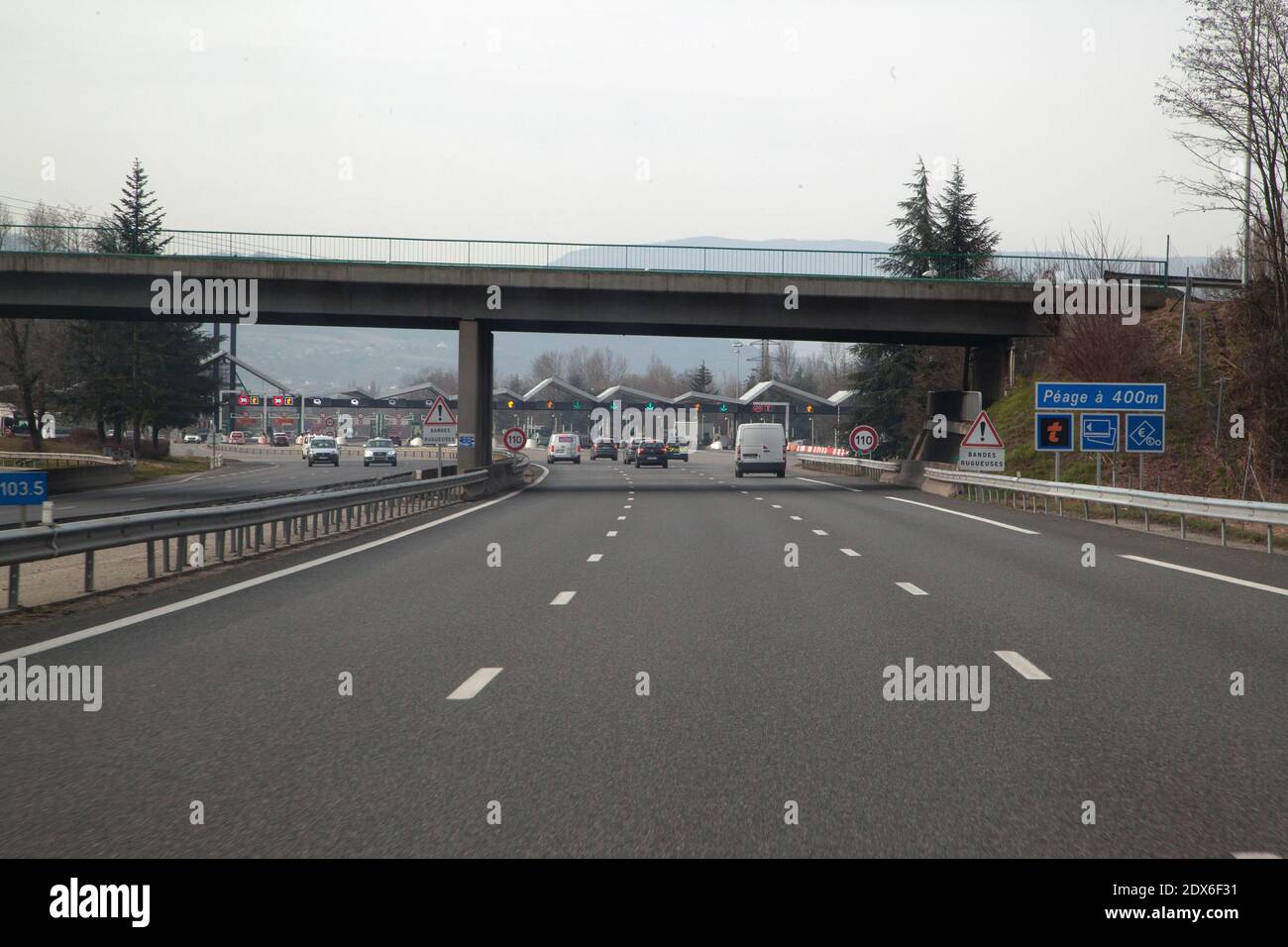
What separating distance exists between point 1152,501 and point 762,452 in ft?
118

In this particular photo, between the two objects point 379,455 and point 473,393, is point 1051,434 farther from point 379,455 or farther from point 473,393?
point 379,455

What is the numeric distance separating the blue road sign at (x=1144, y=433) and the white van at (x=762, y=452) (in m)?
31.5

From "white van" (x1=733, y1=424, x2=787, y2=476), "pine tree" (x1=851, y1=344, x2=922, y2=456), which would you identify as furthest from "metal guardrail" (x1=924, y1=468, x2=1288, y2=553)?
"pine tree" (x1=851, y1=344, x2=922, y2=456)

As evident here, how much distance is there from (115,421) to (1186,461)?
64746 mm

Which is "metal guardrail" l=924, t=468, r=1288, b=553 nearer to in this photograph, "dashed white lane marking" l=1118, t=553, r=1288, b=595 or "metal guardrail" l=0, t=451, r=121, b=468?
"dashed white lane marking" l=1118, t=553, r=1288, b=595

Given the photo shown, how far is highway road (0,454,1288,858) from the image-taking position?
234 inches

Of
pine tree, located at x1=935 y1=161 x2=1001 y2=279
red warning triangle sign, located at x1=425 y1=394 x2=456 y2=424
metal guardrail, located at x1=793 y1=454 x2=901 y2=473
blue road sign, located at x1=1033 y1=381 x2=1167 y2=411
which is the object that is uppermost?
pine tree, located at x1=935 y1=161 x2=1001 y2=279

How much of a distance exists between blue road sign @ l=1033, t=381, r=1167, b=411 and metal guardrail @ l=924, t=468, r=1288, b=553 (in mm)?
1863

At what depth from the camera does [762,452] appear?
A: 61.2 m

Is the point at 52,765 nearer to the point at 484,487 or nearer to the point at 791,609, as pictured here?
the point at 791,609

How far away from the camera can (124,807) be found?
630 centimetres

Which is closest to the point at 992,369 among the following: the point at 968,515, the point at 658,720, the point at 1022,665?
the point at 968,515

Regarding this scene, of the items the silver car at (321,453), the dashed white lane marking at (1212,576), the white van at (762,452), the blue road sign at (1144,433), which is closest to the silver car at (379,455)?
the silver car at (321,453)
